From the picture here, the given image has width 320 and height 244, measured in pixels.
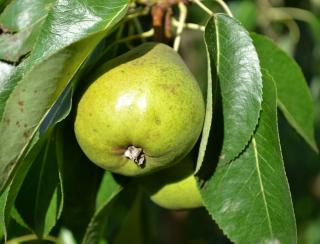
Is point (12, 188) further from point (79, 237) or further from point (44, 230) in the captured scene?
point (79, 237)

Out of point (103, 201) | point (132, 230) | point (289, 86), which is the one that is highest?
point (289, 86)

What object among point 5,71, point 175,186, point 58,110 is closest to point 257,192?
point 175,186

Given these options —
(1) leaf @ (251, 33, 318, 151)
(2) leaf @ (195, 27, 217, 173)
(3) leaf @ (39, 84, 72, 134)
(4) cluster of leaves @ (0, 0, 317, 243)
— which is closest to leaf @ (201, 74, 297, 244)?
(4) cluster of leaves @ (0, 0, 317, 243)

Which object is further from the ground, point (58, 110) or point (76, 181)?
point (58, 110)

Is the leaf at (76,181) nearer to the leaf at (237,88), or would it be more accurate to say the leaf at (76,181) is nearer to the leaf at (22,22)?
the leaf at (22,22)

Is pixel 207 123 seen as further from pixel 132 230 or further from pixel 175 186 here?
pixel 132 230

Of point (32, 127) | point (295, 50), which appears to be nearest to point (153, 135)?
point (32, 127)
